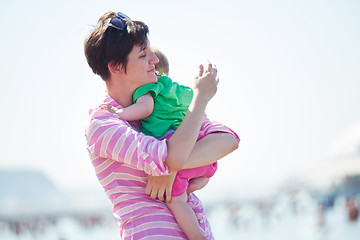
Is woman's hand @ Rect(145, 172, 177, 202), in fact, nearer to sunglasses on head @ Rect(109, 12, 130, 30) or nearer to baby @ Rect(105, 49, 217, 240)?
baby @ Rect(105, 49, 217, 240)

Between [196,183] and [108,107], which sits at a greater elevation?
[108,107]

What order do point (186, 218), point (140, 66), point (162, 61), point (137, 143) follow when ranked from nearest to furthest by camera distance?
1. point (137, 143)
2. point (186, 218)
3. point (140, 66)
4. point (162, 61)

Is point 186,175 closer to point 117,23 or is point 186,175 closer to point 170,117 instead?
point 170,117

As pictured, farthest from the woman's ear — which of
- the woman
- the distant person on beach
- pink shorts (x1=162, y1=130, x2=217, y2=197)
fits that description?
pink shorts (x1=162, y1=130, x2=217, y2=197)

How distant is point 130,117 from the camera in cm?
214

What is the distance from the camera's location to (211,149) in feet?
6.93

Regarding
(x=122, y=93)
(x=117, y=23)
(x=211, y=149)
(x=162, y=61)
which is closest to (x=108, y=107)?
(x=122, y=93)

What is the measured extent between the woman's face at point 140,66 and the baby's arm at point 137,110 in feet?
0.29

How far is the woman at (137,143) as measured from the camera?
6.50 ft

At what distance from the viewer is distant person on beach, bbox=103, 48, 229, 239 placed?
2.11 metres

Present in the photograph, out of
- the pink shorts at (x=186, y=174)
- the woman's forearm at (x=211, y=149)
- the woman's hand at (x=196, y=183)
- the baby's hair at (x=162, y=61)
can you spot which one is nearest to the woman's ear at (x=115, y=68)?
the pink shorts at (x=186, y=174)

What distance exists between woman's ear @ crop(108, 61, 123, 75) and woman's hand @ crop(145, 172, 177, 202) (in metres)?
0.47

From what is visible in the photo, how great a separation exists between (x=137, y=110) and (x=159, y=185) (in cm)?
32

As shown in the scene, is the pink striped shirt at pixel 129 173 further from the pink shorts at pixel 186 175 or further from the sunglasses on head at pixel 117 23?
the sunglasses on head at pixel 117 23
